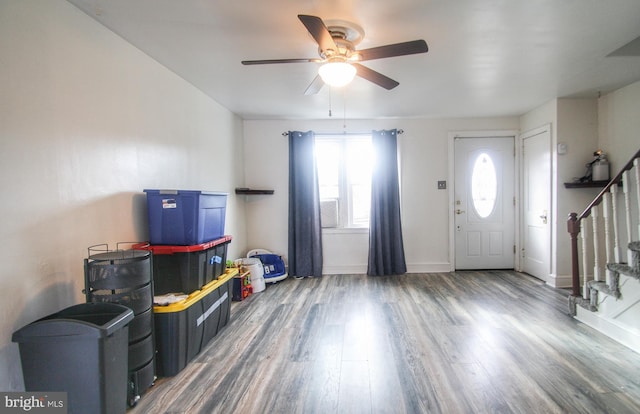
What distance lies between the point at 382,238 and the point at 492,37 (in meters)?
2.85

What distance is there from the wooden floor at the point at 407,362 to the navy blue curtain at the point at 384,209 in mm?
987

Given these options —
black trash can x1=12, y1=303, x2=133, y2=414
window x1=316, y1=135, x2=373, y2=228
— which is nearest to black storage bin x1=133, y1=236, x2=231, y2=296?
black trash can x1=12, y1=303, x2=133, y2=414

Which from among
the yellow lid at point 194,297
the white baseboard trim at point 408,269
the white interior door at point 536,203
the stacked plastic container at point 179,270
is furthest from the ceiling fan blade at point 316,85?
the white interior door at point 536,203

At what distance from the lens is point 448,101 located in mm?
3504

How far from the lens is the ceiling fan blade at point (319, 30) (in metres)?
1.42

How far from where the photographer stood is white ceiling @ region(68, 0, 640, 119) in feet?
5.63

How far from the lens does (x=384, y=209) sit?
421 centimetres

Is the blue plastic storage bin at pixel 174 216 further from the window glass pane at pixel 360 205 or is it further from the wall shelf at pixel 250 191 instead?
the window glass pane at pixel 360 205

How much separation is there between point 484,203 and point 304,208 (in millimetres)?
2910

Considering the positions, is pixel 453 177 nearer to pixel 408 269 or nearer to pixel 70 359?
pixel 408 269

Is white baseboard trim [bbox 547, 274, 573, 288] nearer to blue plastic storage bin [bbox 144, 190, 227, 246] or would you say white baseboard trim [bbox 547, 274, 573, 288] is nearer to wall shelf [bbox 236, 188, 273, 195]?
wall shelf [bbox 236, 188, 273, 195]

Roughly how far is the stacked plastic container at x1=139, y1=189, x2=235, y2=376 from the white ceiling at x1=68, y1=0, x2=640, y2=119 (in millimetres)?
1182

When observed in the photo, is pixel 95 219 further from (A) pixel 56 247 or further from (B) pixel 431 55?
(B) pixel 431 55

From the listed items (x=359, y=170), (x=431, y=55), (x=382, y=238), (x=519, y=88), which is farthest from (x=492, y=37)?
(x=382, y=238)
